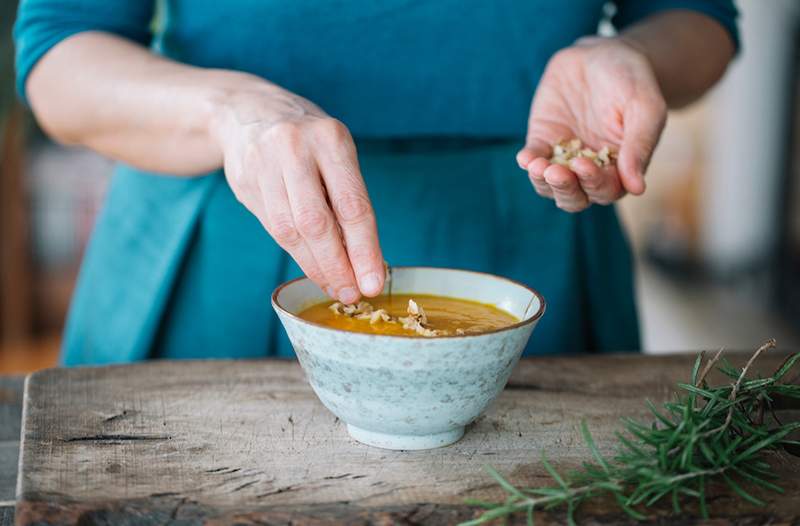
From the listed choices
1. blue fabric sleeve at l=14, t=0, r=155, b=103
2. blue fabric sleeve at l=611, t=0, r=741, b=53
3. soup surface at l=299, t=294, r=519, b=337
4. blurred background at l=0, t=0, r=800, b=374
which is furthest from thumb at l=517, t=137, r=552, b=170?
blurred background at l=0, t=0, r=800, b=374

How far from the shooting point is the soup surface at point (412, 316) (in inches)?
34.6

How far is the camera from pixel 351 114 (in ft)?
4.31

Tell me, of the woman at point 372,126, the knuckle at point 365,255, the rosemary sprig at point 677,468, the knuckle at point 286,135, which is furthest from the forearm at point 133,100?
the rosemary sprig at point 677,468

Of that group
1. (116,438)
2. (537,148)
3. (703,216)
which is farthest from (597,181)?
(703,216)

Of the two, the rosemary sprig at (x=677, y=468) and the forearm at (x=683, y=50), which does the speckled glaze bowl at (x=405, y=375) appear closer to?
the rosemary sprig at (x=677, y=468)

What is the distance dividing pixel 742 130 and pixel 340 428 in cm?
327

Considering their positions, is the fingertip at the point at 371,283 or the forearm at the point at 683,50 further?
the forearm at the point at 683,50

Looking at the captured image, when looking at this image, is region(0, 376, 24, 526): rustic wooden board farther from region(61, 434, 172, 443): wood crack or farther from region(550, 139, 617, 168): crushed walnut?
region(550, 139, 617, 168): crushed walnut

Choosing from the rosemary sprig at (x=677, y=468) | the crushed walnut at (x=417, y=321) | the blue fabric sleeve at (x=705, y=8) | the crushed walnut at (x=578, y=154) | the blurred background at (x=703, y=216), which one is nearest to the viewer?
the rosemary sprig at (x=677, y=468)

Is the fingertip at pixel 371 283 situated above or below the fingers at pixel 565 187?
below

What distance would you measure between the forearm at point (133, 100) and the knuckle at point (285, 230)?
0.65ft

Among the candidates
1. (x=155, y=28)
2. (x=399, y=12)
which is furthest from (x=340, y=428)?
(x=155, y=28)

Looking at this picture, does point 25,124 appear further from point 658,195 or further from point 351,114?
point 658,195

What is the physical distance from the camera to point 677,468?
774 mm
